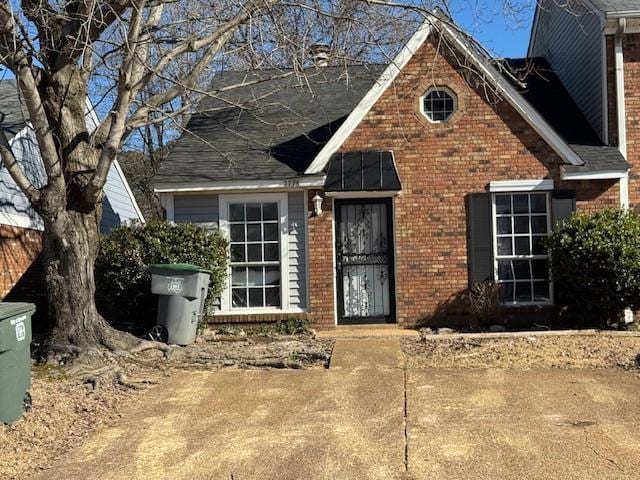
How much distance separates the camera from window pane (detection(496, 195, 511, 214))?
1116 cm

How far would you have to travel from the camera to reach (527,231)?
1113cm

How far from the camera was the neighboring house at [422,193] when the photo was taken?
434 inches

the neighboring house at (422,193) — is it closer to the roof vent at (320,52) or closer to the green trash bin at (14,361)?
the roof vent at (320,52)

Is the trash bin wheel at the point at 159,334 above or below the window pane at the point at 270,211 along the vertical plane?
below

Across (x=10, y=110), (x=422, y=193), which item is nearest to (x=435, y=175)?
(x=422, y=193)

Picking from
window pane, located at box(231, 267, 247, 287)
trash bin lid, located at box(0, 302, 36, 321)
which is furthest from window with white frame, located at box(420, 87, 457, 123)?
trash bin lid, located at box(0, 302, 36, 321)

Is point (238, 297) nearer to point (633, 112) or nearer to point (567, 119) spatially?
point (567, 119)

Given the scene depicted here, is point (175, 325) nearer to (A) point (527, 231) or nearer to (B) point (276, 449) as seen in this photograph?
(B) point (276, 449)

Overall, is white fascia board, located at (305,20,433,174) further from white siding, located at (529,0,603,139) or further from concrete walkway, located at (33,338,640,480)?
concrete walkway, located at (33,338,640,480)

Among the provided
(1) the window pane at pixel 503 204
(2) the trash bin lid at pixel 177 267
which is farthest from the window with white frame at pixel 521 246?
(2) the trash bin lid at pixel 177 267

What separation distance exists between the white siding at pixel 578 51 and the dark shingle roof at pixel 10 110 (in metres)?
10.3

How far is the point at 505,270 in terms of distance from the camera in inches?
439

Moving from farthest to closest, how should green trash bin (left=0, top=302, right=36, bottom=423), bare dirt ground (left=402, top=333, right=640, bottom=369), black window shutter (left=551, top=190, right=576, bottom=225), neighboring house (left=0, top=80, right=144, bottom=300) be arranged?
1. neighboring house (left=0, top=80, right=144, bottom=300)
2. black window shutter (left=551, top=190, right=576, bottom=225)
3. bare dirt ground (left=402, top=333, right=640, bottom=369)
4. green trash bin (left=0, top=302, right=36, bottom=423)

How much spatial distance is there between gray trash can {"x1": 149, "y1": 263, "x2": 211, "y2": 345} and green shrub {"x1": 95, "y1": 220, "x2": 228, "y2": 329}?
655 millimetres
